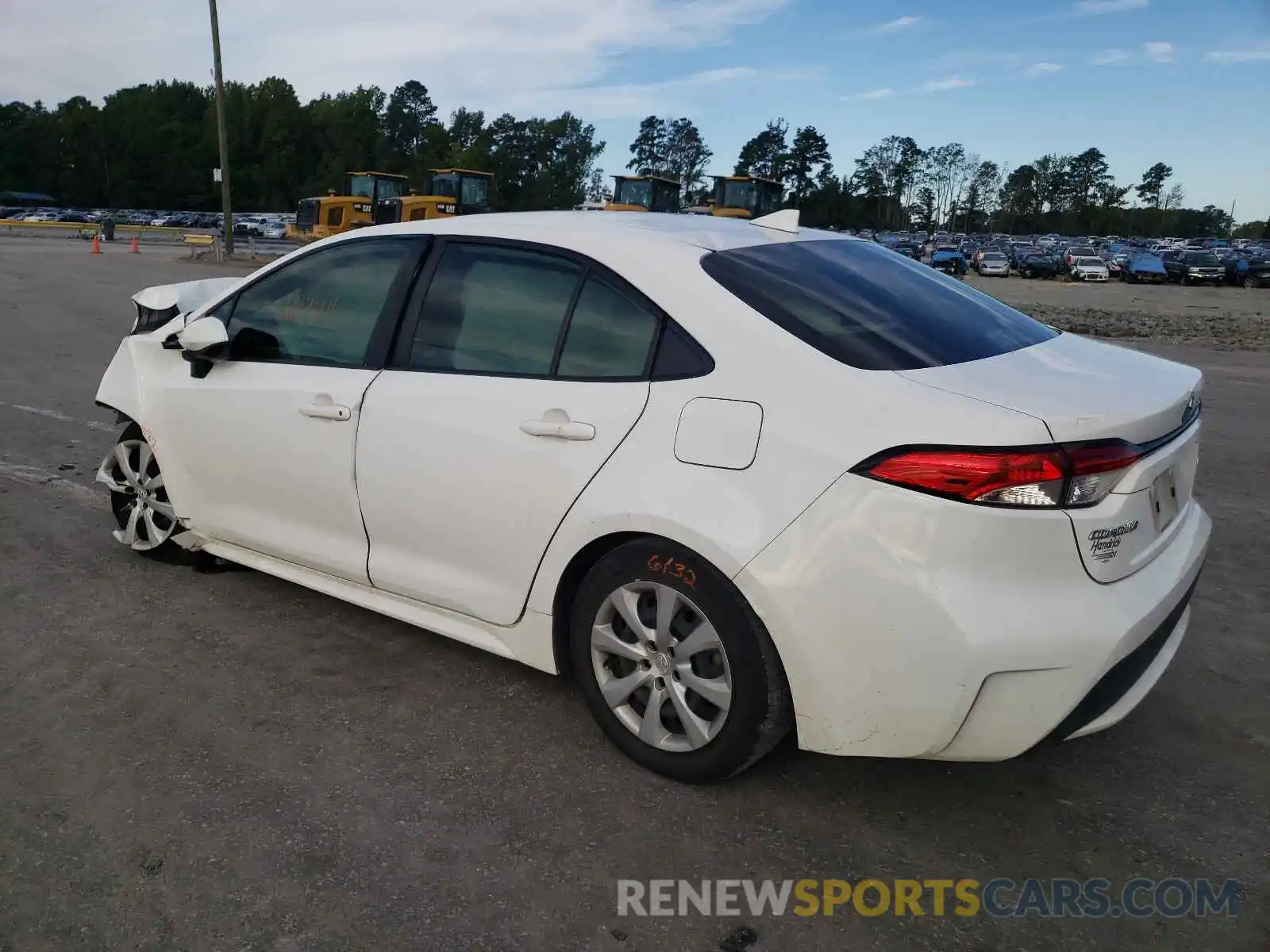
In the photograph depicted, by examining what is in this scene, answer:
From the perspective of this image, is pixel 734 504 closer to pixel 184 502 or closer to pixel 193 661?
pixel 193 661

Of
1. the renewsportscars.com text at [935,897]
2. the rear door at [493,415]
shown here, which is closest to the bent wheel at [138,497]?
the rear door at [493,415]

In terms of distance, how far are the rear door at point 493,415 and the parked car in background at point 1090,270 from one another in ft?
159

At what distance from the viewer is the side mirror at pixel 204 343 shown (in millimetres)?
3896

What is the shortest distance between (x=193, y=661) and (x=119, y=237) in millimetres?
56123

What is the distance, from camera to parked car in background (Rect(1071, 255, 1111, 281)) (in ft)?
151

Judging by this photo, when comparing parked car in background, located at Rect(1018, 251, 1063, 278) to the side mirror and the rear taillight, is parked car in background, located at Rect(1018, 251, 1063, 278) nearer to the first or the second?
the side mirror

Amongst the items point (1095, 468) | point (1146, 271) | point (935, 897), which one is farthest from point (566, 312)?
point (1146, 271)

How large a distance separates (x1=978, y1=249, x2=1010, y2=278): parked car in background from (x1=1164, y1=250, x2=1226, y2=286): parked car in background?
6.94m

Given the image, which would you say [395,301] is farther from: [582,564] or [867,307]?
[867,307]

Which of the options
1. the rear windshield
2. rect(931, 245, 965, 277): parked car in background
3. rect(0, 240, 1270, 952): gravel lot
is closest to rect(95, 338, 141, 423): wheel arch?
rect(0, 240, 1270, 952): gravel lot

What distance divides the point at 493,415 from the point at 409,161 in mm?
133927

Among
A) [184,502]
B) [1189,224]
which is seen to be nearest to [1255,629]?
[184,502]

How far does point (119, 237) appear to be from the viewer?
2062 inches

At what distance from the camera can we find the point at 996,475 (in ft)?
7.88
